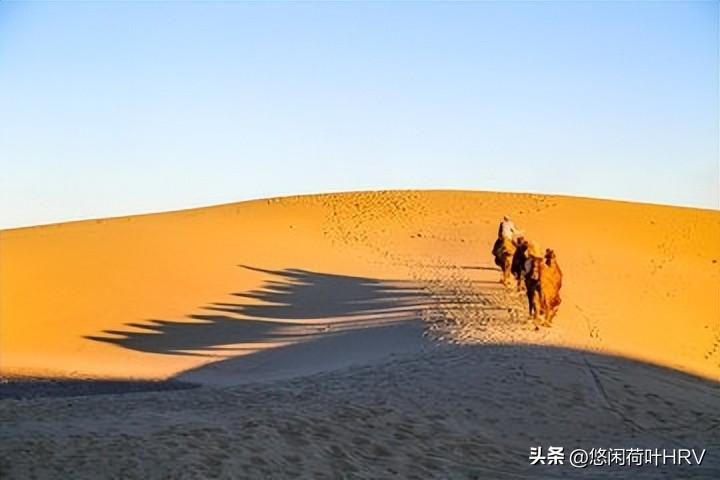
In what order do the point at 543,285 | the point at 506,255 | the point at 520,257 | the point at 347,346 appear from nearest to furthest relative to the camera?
1. the point at 543,285
2. the point at 347,346
3. the point at 520,257
4. the point at 506,255

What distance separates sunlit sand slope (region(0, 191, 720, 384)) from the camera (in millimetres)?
19781

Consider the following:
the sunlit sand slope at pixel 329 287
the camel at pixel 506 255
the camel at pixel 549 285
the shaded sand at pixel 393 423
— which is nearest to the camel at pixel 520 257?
the sunlit sand slope at pixel 329 287

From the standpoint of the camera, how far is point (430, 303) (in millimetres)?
22891

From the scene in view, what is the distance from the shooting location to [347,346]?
19938 millimetres

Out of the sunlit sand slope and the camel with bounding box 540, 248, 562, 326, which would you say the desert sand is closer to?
the sunlit sand slope

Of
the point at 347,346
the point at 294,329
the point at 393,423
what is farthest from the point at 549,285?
the point at 393,423

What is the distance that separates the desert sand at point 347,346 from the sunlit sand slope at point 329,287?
121 millimetres

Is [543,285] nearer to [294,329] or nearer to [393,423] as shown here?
[294,329]

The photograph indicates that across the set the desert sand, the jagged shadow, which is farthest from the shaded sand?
the jagged shadow

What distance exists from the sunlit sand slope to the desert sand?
0.12 m

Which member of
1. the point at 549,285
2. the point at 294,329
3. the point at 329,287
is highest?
the point at 549,285

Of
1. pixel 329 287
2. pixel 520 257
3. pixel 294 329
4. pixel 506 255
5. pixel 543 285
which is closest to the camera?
pixel 543 285

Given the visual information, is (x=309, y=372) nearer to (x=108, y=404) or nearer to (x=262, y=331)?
(x=108, y=404)

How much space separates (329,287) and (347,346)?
1026 centimetres
